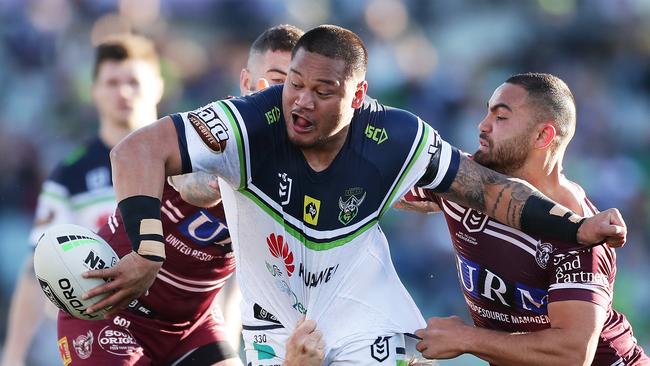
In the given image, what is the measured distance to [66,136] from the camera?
41.3 ft

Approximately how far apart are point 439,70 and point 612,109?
2086mm

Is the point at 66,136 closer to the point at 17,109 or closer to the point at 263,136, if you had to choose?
the point at 17,109

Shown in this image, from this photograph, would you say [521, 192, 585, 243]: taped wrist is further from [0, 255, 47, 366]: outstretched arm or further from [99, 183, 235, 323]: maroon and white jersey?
[0, 255, 47, 366]: outstretched arm

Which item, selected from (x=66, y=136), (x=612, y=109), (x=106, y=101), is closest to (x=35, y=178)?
(x=66, y=136)

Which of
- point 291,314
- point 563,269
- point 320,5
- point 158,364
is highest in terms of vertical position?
point 320,5

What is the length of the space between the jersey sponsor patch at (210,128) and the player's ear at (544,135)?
2.14 metres

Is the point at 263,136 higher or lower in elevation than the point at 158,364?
higher

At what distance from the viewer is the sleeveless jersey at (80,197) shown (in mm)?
9297

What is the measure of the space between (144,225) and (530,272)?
251 centimetres

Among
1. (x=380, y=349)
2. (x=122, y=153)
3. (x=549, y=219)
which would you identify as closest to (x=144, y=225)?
(x=122, y=153)

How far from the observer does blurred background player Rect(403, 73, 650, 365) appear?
6.11m

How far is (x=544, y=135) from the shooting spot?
22.1ft

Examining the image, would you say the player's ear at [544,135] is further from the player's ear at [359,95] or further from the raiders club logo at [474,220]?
the player's ear at [359,95]

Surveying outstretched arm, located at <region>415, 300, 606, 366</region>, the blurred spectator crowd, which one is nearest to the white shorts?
outstretched arm, located at <region>415, 300, 606, 366</region>
